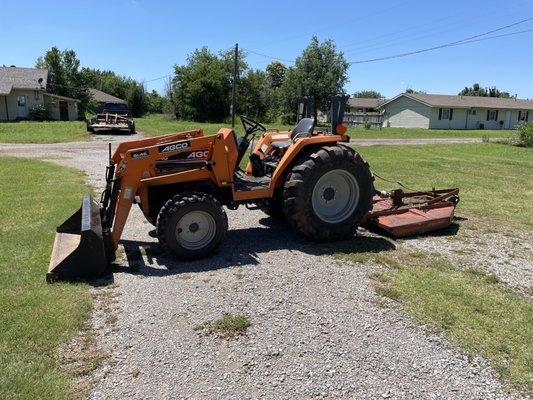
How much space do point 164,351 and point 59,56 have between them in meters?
58.4

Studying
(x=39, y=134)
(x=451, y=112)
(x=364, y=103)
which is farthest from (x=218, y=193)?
(x=364, y=103)

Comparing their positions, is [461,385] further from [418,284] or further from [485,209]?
[485,209]

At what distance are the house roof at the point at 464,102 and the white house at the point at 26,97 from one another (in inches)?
1426

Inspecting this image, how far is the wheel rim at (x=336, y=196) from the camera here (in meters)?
6.66

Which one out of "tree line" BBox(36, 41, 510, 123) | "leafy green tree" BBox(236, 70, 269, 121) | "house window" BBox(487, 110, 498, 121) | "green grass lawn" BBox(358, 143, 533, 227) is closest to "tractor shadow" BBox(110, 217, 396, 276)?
"green grass lawn" BBox(358, 143, 533, 227)

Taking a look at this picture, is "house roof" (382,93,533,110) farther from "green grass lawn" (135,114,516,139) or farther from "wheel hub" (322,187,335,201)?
"wheel hub" (322,187,335,201)

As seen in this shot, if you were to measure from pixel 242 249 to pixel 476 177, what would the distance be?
972 cm

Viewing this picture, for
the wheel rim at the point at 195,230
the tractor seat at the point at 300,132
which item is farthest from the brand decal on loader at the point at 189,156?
the tractor seat at the point at 300,132

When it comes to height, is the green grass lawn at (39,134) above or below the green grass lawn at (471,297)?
above

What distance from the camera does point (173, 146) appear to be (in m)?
5.85

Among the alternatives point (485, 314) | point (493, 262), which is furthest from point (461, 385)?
point (493, 262)

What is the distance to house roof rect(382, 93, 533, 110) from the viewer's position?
5169 cm

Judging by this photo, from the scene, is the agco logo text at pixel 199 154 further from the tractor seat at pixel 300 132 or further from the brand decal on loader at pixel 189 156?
the tractor seat at pixel 300 132

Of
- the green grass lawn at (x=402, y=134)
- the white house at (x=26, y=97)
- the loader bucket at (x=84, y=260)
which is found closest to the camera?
the loader bucket at (x=84, y=260)
